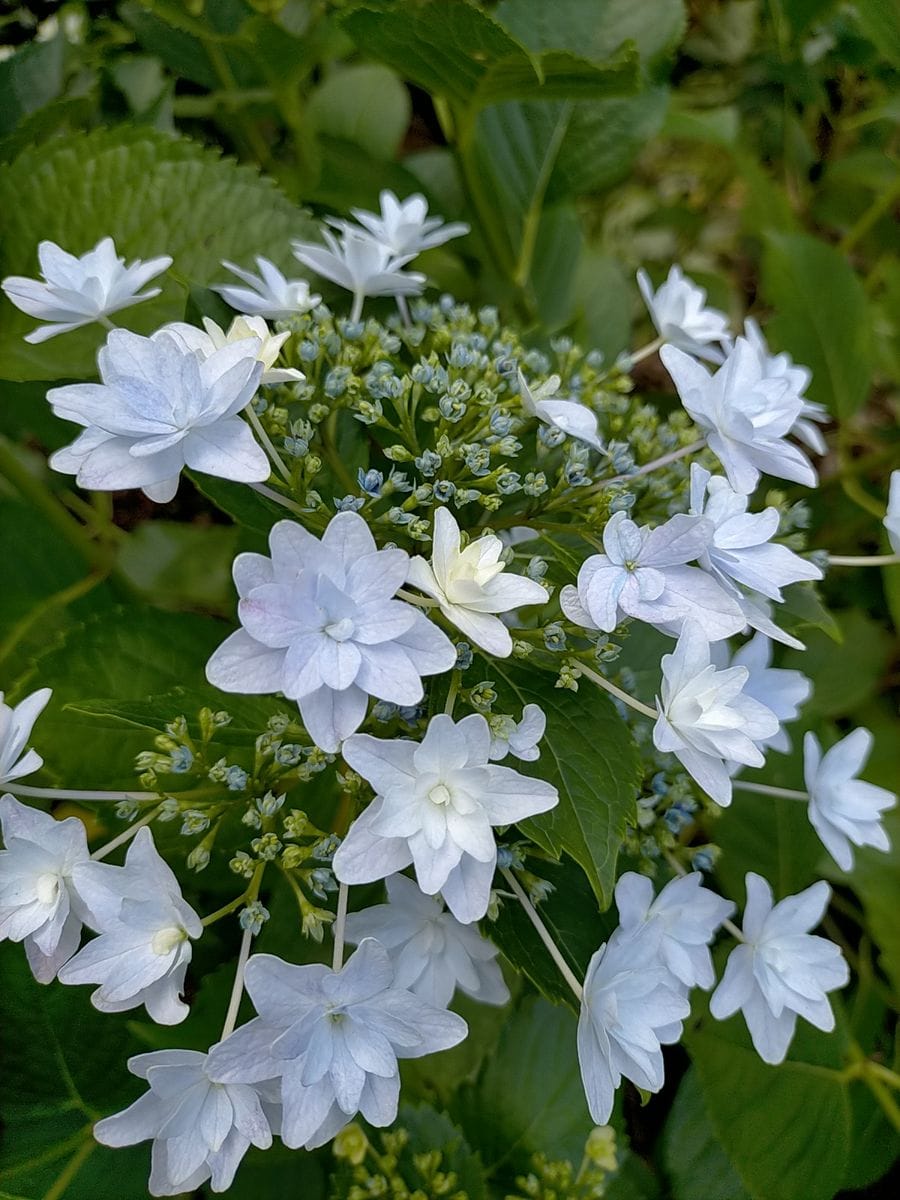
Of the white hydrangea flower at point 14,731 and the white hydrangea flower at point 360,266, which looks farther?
the white hydrangea flower at point 360,266

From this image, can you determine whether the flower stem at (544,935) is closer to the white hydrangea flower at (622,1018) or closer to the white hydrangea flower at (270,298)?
the white hydrangea flower at (622,1018)

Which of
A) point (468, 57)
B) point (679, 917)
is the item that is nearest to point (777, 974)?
point (679, 917)

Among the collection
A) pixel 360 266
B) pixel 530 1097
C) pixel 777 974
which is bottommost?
pixel 530 1097

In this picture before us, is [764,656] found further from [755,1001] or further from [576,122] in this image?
[576,122]

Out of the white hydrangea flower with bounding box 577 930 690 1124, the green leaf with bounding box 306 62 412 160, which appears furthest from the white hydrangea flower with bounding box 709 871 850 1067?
the green leaf with bounding box 306 62 412 160

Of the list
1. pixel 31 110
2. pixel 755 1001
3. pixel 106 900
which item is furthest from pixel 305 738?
pixel 31 110

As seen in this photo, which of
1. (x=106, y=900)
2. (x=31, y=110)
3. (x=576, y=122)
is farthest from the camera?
(x=576, y=122)

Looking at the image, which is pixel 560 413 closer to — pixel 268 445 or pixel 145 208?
pixel 268 445

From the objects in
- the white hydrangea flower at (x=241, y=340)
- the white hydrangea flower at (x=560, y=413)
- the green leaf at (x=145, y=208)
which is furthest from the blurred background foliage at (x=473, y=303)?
the white hydrangea flower at (x=560, y=413)
